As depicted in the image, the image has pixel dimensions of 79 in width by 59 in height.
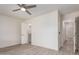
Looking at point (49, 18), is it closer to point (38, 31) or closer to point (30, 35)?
point (38, 31)

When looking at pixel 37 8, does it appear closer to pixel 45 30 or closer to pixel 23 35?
pixel 45 30

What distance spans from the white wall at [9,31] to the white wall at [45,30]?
0.27 meters

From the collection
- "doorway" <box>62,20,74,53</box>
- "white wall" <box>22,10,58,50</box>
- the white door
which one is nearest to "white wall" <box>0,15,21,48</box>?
the white door

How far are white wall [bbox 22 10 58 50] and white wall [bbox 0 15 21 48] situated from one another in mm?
275

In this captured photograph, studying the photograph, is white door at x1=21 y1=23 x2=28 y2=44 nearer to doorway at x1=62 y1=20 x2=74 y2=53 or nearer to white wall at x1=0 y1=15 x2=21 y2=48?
white wall at x1=0 y1=15 x2=21 y2=48

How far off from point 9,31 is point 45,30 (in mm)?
815

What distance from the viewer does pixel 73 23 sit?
1.95m

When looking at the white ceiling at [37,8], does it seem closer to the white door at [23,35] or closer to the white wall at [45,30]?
the white wall at [45,30]

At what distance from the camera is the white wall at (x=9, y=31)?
182cm

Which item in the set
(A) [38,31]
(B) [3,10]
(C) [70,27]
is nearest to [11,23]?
(B) [3,10]

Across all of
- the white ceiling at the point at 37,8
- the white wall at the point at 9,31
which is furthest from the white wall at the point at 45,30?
the white wall at the point at 9,31

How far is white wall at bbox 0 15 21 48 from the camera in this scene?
182 cm

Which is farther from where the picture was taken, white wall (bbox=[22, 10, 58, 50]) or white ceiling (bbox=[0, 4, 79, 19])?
white wall (bbox=[22, 10, 58, 50])
